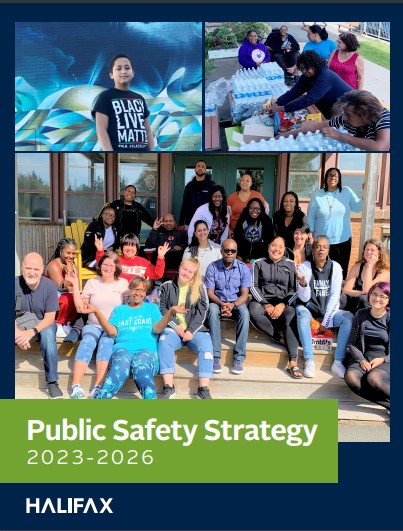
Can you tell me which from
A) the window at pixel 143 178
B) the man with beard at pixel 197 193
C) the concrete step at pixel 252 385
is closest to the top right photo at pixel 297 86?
the man with beard at pixel 197 193

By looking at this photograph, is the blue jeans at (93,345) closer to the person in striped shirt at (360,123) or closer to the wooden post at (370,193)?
the person in striped shirt at (360,123)

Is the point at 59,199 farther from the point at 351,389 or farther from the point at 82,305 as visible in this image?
the point at 351,389

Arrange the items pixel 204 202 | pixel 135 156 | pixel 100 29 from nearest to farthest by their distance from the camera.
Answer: pixel 100 29
pixel 204 202
pixel 135 156

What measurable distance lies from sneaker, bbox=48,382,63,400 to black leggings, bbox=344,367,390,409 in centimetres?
256

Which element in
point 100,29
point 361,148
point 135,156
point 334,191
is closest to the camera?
point 100,29

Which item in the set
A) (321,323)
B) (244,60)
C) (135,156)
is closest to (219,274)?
(321,323)

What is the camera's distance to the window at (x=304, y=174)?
748 centimetres

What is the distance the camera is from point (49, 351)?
450 centimetres

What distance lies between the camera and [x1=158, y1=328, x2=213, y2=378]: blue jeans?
176 inches

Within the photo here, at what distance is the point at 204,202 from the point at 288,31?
2480mm

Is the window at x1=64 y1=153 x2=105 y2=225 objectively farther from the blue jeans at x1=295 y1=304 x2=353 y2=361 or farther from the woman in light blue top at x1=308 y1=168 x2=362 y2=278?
the blue jeans at x1=295 y1=304 x2=353 y2=361

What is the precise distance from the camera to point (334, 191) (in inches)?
233

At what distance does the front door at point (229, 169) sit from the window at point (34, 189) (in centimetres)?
195

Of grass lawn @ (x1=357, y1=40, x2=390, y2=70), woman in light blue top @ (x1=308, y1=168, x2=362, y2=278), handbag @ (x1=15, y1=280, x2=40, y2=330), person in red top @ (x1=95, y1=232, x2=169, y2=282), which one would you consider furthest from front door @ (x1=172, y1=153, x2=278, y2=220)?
handbag @ (x1=15, y1=280, x2=40, y2=330)
